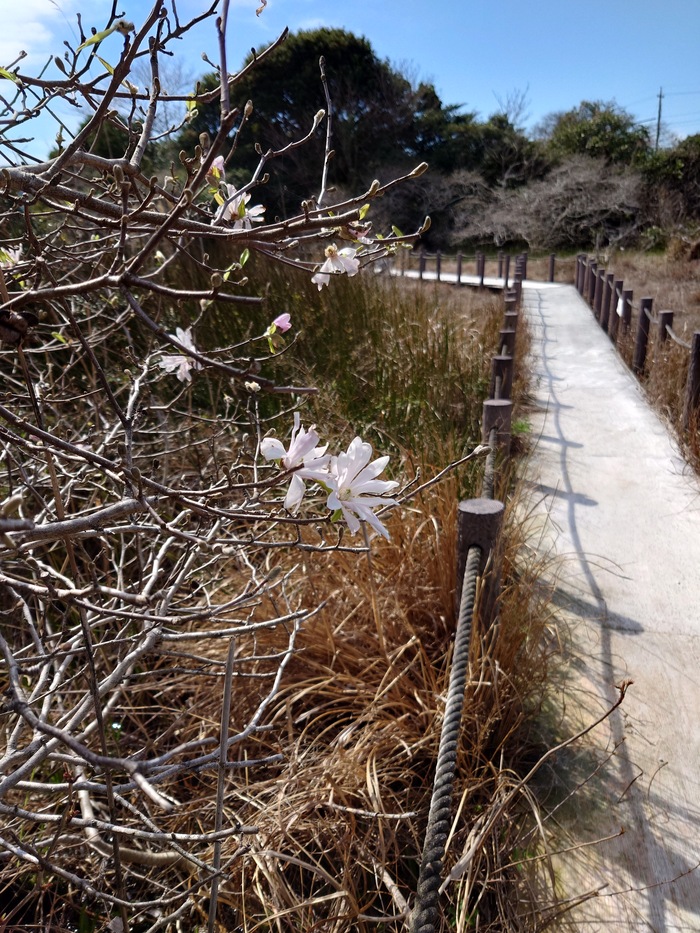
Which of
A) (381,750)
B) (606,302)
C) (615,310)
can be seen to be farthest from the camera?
(606,302)

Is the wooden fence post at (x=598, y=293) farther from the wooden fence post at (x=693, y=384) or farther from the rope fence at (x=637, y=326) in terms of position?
the wooden fence post at (x=693, y=384)

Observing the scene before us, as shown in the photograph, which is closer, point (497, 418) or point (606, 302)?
point (497, 418)

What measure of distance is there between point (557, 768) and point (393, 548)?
0.81m

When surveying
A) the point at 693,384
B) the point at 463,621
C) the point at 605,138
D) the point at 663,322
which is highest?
the point at 605,138

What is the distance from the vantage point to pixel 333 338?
3.91 metres

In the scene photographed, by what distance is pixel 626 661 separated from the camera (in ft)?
7.17

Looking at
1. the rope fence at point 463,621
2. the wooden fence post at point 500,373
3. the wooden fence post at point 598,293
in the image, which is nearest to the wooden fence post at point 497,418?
the rope fence at point 463,621

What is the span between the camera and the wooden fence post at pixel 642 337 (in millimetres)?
5732

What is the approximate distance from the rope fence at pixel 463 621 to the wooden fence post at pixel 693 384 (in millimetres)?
1769

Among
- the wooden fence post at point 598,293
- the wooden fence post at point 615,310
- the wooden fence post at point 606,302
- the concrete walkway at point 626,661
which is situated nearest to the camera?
the concrete walkway at point 626,661

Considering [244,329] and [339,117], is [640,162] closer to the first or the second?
[339,117]

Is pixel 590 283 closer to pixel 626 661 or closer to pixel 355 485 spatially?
pixel 626 661

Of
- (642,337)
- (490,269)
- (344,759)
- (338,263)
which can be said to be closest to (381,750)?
(344,759)

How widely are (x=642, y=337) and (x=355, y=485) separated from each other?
18.4 ft
